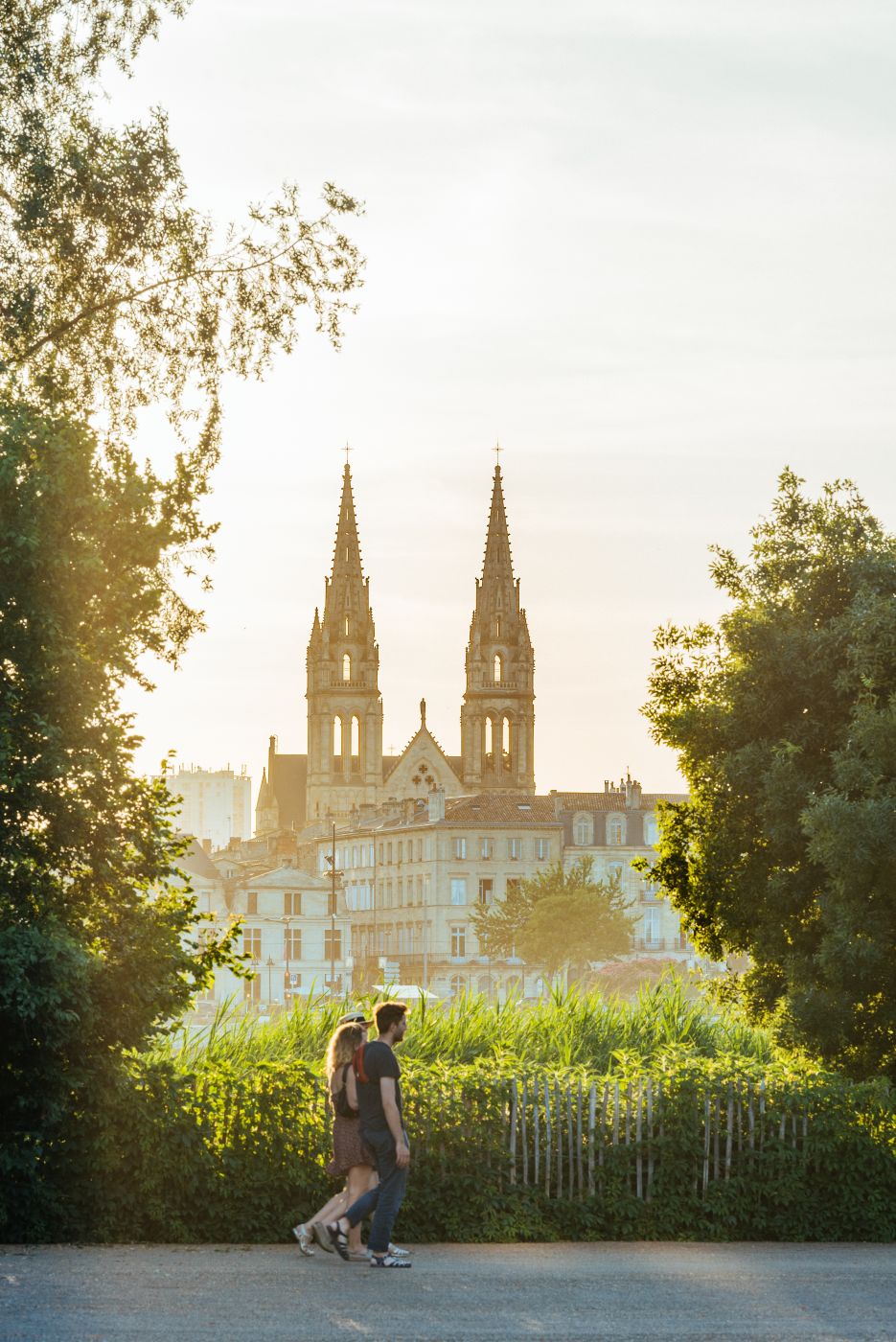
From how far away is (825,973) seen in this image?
2106 cm

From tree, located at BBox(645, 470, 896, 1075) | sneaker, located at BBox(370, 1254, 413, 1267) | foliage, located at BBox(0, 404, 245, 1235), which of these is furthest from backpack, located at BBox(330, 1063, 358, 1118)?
tree, located at BBox(645, 470, 896, 1075)

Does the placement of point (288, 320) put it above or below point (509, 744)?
below

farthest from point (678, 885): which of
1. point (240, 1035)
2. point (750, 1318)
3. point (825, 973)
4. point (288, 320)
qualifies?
point (750, 1318)

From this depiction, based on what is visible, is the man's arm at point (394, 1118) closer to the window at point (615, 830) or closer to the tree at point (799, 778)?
the tree at point (799, 778)

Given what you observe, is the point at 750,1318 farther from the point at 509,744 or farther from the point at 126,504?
the point at 509,744

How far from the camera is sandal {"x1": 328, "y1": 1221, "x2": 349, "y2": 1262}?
52.9 ft

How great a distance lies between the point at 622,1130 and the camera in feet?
60.6

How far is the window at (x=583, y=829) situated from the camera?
15288 centimetres

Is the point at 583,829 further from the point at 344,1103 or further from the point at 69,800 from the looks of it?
the point at 344,1103

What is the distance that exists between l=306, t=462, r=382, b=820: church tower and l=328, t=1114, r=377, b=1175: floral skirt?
16540 centimetres

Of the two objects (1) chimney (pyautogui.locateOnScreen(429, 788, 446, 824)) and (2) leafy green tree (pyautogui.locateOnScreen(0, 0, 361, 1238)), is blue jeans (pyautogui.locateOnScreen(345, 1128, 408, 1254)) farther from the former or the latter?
(1) chimney (pyautogui.locateOnScreen(429, 788, 446, 824))

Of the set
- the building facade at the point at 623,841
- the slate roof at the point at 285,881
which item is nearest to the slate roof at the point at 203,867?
the slate roof at the point at 285,881

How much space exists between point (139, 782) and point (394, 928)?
5226 inches

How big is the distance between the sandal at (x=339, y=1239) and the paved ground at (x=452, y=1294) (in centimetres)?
12
